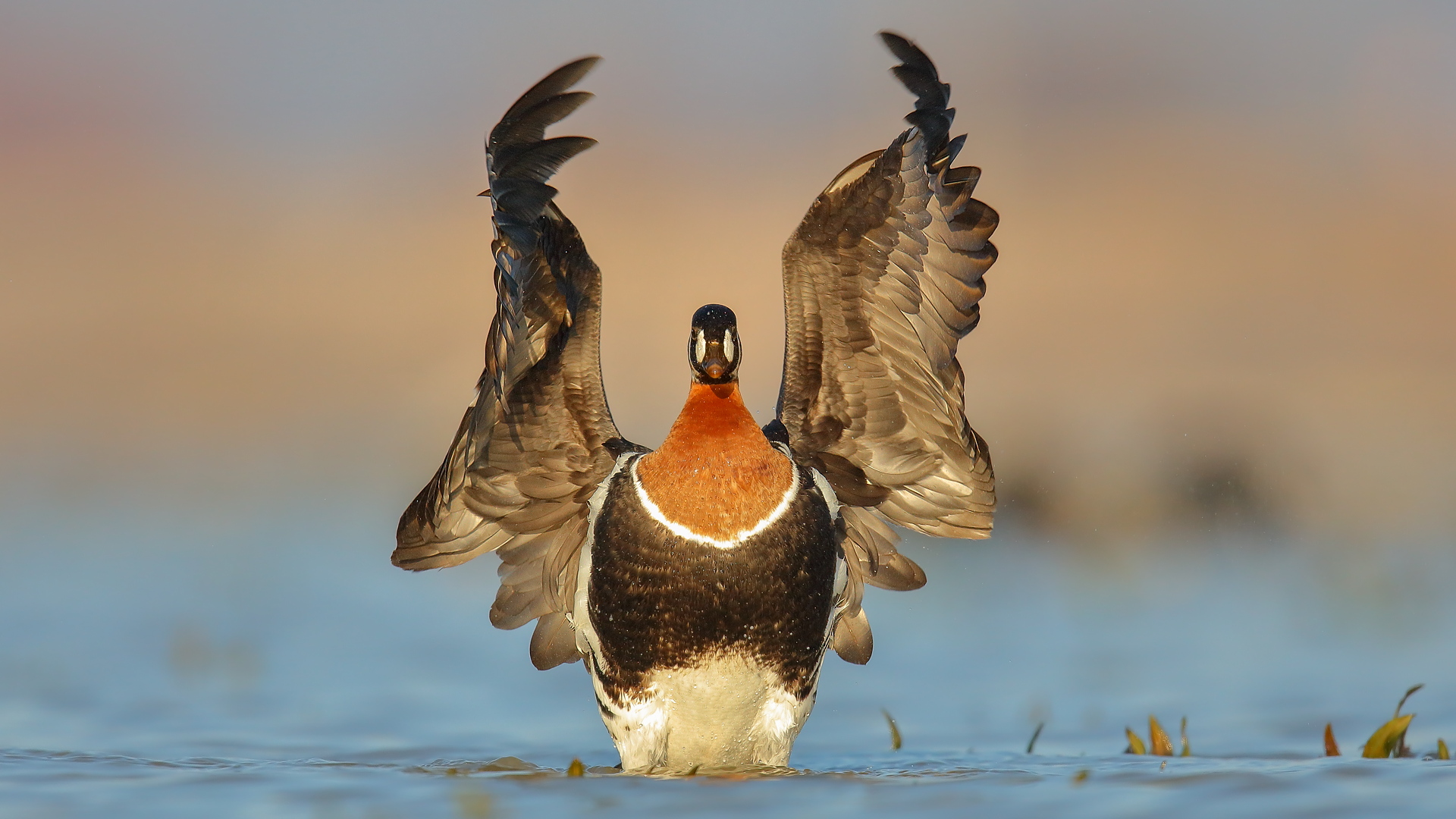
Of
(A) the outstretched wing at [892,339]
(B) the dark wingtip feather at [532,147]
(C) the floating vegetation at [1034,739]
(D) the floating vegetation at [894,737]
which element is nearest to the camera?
(B) the dark wingtip feather at [532,147]

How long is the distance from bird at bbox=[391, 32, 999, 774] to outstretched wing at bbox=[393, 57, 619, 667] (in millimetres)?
13

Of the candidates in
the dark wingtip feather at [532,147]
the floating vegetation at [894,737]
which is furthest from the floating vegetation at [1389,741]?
the dark wingtip feather at [532,147]

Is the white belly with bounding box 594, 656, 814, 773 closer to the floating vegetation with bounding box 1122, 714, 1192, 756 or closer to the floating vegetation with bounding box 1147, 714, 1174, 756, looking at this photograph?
the floating vegetation with bounding box 1122, 714, 1192, 756

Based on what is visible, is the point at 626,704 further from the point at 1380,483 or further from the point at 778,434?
the point at 1380,483

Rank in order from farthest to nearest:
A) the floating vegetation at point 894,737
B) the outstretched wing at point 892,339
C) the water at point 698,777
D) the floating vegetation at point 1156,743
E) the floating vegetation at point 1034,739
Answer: the floating vegetation at point 894,737, the floating vegetation at point 1034,739, the floating vegetation at point 1156,743, the outstretched wing at point 892,339, the water at point 698,777

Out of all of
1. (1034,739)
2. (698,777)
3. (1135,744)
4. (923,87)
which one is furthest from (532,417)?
(1135,744)

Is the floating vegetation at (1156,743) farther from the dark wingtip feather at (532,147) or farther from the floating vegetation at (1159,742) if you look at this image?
the dark wingtip feather at (532,147)

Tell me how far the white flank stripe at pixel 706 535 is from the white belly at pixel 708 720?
1.92 ft

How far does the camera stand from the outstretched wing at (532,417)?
630cm

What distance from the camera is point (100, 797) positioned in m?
6.57

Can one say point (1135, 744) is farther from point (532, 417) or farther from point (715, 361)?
point (532, 417)

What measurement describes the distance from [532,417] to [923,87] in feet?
7.87

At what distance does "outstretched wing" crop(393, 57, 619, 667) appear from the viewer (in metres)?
6.30

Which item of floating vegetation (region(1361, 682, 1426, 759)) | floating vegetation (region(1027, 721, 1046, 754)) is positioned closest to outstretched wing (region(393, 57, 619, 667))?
floating vegetation (region(1027, 721, 1046, 754))
